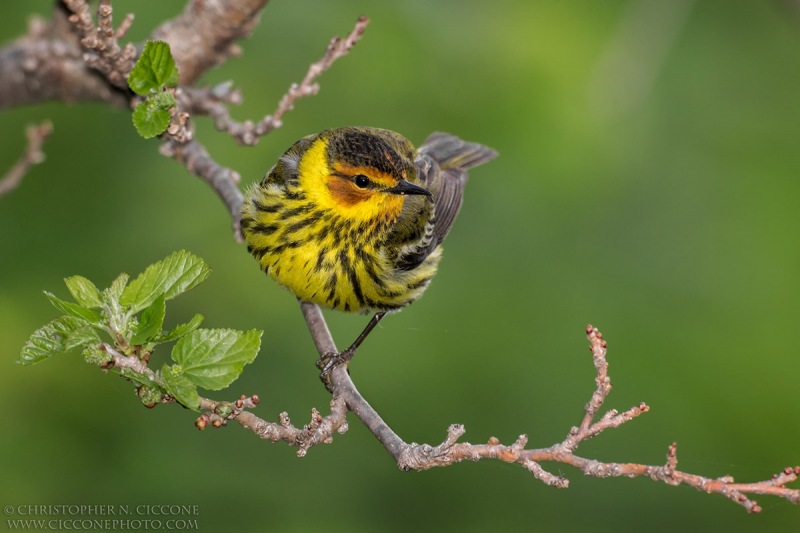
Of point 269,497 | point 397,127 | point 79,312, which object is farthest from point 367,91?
point 79,312

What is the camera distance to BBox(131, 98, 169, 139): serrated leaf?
11.6 feet

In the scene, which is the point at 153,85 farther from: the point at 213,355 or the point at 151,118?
the point at 213,355

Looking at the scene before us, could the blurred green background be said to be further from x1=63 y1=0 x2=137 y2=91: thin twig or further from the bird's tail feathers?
x1=63 y1=0 x2=137 y2=91: thin twig

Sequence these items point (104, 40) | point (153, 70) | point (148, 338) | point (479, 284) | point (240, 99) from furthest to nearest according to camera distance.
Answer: point (479, 284)
point (240, 99)
point (104, 40)
point (153, 70)
point (148, 338)

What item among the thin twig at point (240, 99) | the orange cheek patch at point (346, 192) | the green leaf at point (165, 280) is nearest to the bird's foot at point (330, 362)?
the orange cheek patch at point (346, 192)

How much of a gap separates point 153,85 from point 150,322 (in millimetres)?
1047

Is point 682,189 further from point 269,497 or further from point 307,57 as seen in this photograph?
point 269,497

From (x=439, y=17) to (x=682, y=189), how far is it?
6.88ft

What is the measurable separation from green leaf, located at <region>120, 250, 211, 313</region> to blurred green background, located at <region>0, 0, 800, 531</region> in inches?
101

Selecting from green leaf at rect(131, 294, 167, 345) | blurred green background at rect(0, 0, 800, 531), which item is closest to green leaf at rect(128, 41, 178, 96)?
green leaf at rect(131, 294, 167, 345)

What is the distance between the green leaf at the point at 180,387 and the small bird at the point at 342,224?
4.80ft

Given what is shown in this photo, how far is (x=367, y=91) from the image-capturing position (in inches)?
238

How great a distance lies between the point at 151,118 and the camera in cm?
357

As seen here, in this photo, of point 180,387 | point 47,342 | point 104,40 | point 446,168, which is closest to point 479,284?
point 446,168
